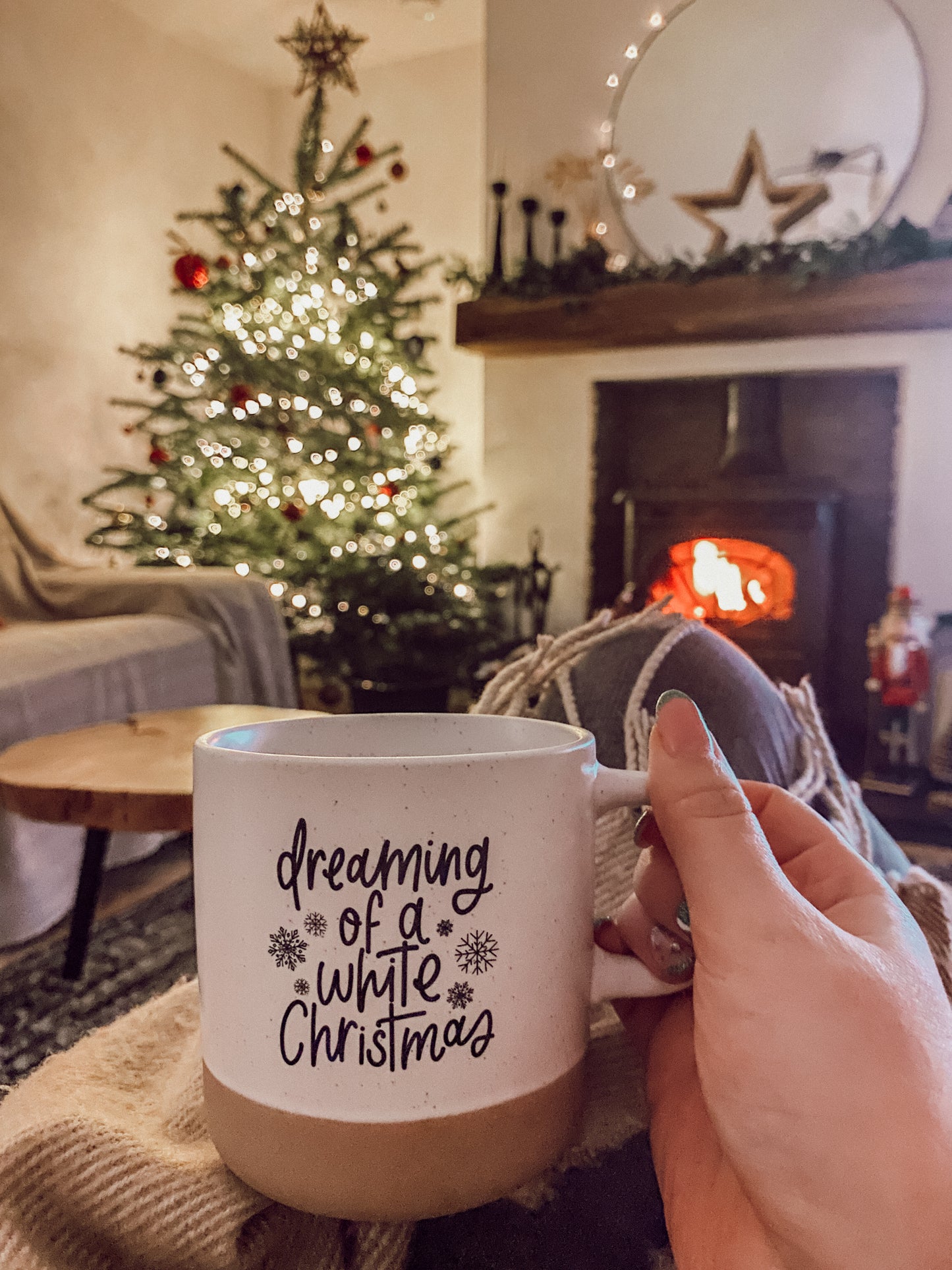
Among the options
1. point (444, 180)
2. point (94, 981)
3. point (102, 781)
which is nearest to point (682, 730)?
point (102, 781)

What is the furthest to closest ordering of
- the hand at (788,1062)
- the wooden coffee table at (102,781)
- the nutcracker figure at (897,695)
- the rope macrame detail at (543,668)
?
the nutcracker figure at (897,695) < the wooden coffee table at (102,781) < the rope macrame detail at (543,668) < the hand at (788,1062)

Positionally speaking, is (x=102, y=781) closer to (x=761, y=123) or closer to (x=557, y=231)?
(x=557, y=231)

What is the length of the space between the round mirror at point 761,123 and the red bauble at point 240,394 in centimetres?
126

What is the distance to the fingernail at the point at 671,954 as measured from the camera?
1.06ft

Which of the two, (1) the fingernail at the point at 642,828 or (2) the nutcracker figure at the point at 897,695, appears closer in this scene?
(1) the fingernail at the point at 642,828

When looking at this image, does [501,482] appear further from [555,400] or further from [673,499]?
[673,499]

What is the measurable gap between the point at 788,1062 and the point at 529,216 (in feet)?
9.76

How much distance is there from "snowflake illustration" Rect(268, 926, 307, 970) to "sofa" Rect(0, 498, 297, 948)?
137cm

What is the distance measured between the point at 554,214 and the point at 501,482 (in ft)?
2.75

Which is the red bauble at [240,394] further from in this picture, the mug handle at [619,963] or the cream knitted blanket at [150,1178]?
the mug handle at [619,963]

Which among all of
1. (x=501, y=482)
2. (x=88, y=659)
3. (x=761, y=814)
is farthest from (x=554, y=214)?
(x=761, y=814)

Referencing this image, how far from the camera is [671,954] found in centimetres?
33

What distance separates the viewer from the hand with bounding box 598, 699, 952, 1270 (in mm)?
257

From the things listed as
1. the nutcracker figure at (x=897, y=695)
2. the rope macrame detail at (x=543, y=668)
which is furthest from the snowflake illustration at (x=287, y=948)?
the nutcracker figure at (x=897, y=695)
